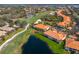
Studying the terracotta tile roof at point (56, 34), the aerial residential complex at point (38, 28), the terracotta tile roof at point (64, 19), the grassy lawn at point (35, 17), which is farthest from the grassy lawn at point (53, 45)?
the terracotta tile roof at point (64, 19)

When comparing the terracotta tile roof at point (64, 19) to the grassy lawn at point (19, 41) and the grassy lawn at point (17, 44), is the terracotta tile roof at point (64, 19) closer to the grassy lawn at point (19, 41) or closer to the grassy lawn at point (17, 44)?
the grassy lawn at point (19, 41)

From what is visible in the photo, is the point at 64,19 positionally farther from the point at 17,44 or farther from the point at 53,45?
the point at 17,44

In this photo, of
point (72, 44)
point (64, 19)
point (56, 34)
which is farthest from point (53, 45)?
point (64, 19)

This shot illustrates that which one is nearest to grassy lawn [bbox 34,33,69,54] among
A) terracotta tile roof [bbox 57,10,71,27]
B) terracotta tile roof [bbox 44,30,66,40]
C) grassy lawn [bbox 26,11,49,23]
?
terracotta tile roof [bbox 44,30,66,40]

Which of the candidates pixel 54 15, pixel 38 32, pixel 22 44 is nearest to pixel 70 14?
pixel 54 15
